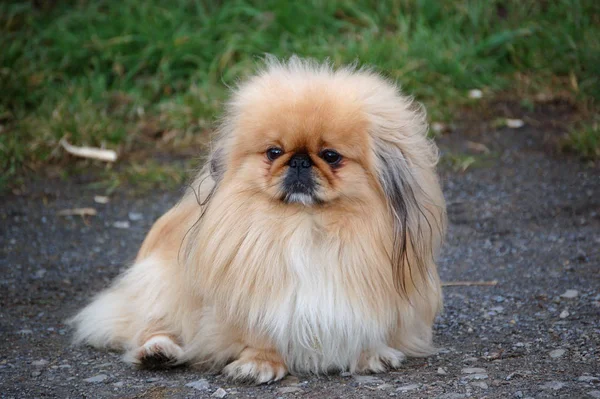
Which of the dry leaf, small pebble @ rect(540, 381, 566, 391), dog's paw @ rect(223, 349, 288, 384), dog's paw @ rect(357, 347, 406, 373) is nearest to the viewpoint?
small pebble @ rect(540, 381, 566, 391)

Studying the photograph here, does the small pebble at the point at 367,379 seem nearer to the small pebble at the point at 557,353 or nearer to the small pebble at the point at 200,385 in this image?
the small pebble at the point at 200,385

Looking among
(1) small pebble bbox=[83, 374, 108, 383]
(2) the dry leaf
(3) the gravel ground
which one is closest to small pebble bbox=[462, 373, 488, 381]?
(3) the gravel ground

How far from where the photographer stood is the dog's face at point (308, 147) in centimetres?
339

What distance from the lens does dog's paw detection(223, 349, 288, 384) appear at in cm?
353

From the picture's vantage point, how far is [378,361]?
3.66m

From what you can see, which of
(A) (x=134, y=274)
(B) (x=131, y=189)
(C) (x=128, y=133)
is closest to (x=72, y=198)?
(B) (x=131, y=189)

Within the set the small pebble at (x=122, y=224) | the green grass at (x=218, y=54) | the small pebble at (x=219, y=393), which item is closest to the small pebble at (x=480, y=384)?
the small pebble at (x=219, y=393)

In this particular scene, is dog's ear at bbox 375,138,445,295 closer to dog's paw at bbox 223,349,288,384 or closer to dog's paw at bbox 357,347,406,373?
dog's paw at bbox 357,347,406,373

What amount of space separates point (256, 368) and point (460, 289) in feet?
Answer: 5.31

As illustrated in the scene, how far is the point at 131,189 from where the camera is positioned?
21.7 ft

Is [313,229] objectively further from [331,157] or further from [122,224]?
[122,224]

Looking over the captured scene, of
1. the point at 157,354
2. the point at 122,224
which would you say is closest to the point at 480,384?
the point at 157,354

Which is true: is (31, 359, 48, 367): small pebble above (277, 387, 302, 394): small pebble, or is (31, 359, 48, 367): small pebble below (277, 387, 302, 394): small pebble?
below

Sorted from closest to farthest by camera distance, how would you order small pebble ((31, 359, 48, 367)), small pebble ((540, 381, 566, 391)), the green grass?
small pebble ((540, 381, 566, 391))
small pebble ((31, 359, 48, 367))
the green grass
